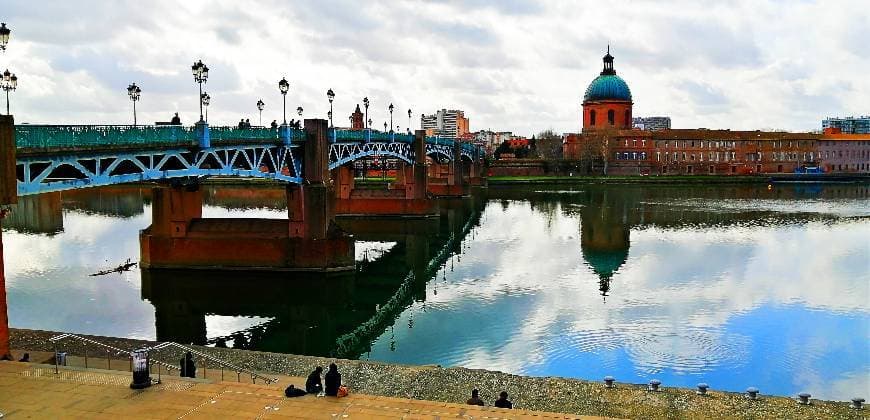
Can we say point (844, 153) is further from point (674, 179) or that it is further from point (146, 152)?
point (146, 152)

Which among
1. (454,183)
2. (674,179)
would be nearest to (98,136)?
(454,183)

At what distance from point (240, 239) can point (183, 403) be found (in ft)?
89.0

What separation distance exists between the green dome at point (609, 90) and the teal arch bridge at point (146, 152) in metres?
105

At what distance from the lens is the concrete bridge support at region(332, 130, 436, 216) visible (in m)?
76.4

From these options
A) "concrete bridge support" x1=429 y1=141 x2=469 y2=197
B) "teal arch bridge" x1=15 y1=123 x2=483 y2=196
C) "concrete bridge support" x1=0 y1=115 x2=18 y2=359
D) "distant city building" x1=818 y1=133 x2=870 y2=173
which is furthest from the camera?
"distant city building" x1=818 y1=133 x2=870 y2=173

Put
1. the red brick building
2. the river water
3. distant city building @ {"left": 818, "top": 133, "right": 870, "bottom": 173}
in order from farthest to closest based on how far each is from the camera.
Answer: distant city building @ {"left": 818, "top": 133, "right": 870, "bottom": 173}
the red brick building
the river water

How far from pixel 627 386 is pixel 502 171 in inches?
5523

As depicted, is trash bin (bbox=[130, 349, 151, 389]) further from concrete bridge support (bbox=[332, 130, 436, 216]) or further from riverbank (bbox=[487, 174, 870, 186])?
riverbank (bbox=[487, 174, 870, 186])

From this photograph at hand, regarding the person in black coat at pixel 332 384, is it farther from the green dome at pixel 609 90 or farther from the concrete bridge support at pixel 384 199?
the green dome at pixel 609 90

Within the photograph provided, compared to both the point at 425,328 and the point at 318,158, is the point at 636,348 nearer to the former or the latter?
the point at 425,328

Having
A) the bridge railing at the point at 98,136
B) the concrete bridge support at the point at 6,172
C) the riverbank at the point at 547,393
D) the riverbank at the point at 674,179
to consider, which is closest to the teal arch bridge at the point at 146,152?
the bridge railing at the point at 98,136

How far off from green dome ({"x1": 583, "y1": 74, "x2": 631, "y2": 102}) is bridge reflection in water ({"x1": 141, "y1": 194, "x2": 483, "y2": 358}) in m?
108

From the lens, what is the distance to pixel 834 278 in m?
42.4

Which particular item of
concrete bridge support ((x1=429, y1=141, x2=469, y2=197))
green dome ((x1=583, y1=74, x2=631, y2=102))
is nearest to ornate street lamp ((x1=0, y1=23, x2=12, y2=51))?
concrete bridge support ((x1=429, y1=141, x2=469, y2=197))
